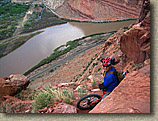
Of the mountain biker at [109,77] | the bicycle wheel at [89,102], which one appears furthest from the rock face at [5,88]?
the mountain biker at [109,77]

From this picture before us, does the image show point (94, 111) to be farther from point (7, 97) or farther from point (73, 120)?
point (7, 97)

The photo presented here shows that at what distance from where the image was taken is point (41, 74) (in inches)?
271

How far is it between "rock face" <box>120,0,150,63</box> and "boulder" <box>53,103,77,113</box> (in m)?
2.00

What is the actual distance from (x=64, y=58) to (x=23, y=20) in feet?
10.9

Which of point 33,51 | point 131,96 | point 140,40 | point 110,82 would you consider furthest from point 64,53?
point 131,96

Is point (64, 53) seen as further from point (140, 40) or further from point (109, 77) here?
point (109, 77)

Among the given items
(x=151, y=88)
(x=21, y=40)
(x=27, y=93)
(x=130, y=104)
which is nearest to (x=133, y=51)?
(x=151, y=88)

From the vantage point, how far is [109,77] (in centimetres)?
252

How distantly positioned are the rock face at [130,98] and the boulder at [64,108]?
1.27 feet

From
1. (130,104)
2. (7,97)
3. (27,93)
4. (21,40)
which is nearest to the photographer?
(130,104)

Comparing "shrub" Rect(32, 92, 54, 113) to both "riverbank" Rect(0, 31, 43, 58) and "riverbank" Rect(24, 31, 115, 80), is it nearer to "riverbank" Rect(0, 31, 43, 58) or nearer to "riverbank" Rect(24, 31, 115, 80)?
"riverbank" Rect(0, 31, 43, 58)

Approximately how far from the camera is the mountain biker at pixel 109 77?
252cm

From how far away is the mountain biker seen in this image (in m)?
2.52

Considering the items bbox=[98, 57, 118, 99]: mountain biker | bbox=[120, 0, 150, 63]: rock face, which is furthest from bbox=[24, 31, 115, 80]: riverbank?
bbox=[98, 57, 118, 99]: mountain biker
